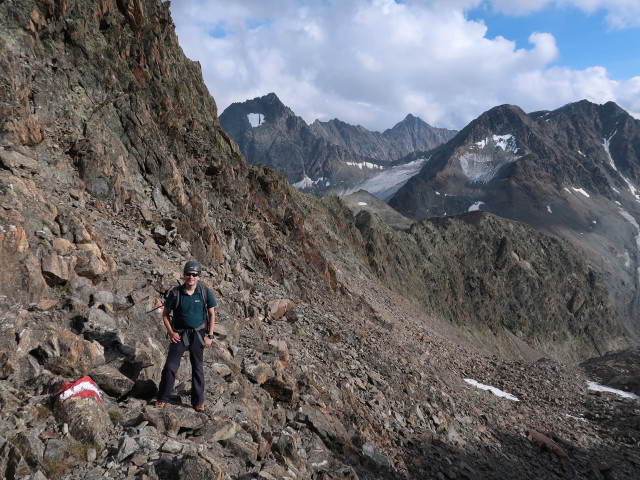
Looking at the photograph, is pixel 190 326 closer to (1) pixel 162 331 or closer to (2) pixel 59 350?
(2) pixel 59 350

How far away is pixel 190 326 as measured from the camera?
7.68 metres

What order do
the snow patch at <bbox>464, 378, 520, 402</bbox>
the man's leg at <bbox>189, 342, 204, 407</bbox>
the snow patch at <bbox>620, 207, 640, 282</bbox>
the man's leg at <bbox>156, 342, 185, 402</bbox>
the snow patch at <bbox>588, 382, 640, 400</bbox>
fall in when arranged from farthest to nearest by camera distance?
the snow patch at <bbox>620, 207, 640, 282</bbox>
the snow patch at <bbox>588, 382, 640, 400</bbox>
the snow patch at <bbox>464, 378, 520, 402</bbox>
the man's leg at <bbox>189, 342, 204, 407</bbox>
the man's leg at <bbox>156, 342, 185, 402</bbox>

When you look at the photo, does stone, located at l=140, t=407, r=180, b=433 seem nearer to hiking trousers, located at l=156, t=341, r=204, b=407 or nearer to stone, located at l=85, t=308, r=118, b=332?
hiking trousers, located at l=156, t=341, r=204, b=407

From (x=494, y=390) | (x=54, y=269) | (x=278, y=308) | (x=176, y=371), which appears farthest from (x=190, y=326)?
(x=494, y=390)

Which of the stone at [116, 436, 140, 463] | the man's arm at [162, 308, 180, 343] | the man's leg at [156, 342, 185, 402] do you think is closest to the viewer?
the stone at [116, 436, 140, 463]

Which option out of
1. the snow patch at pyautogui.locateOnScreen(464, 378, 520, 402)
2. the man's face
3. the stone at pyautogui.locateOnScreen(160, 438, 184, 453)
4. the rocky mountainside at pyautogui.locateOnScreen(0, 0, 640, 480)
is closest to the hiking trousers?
the rocky mountainside at pyautogui.locateOnScreen(0, 0, 640, 480)

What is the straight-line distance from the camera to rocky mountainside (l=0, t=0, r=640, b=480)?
6605 millimetres

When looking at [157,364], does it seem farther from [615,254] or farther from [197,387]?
[615,254]

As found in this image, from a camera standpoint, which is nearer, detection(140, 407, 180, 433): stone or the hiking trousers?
detection(140, 407, 180, 433): stone

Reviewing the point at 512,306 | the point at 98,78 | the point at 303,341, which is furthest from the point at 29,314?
the point at 512,306

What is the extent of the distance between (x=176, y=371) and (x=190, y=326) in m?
0.85

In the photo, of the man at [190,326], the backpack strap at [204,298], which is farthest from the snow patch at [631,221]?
the man at [190,326]

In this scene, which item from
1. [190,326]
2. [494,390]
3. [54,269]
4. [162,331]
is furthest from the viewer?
[494,390]

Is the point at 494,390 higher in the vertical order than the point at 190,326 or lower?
lower
